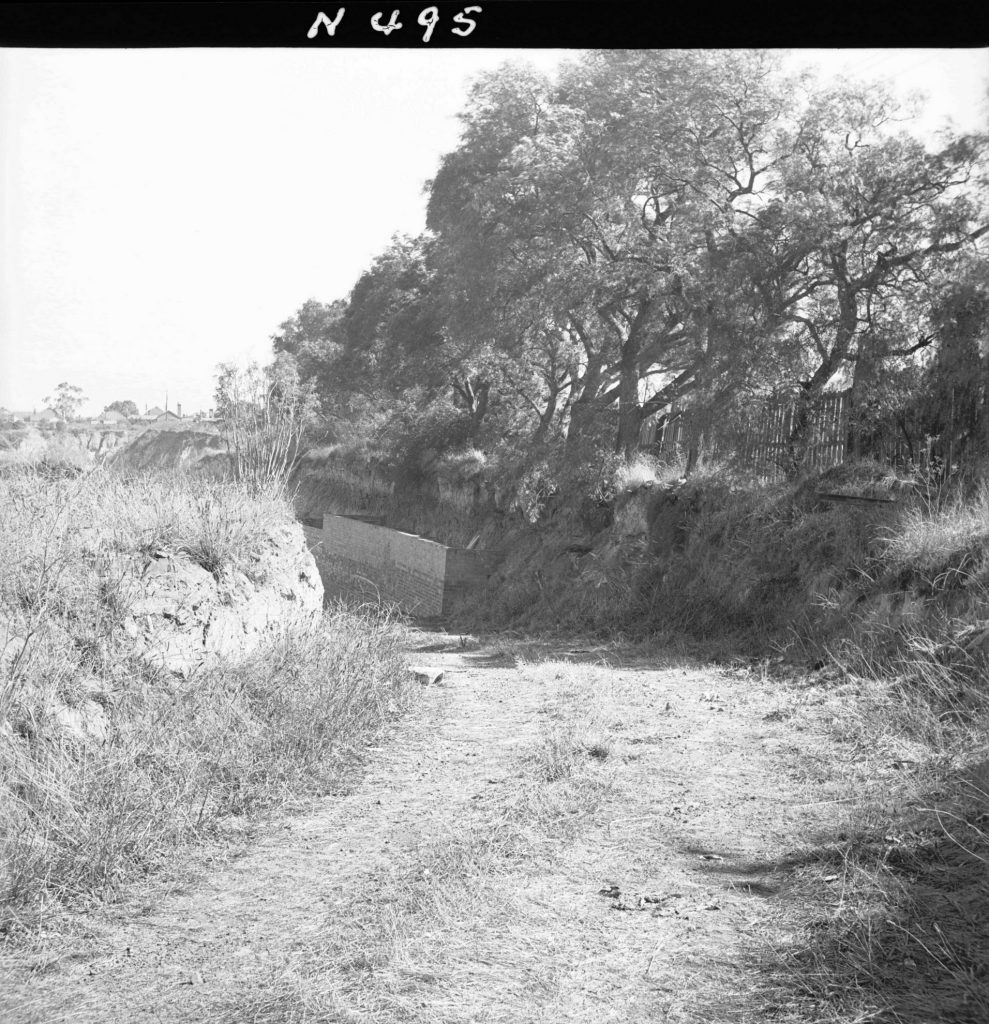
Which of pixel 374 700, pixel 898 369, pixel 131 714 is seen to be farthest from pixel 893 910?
pixel 898 369

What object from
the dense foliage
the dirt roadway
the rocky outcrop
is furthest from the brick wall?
the dirt roadway

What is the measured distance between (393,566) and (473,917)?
736 inches

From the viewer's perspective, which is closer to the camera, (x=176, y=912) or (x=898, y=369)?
(x=176, y=912)

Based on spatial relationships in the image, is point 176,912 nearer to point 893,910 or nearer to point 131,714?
point 131,714

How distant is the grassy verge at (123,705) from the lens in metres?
4.57

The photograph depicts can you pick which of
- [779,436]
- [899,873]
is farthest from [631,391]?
[899,873]

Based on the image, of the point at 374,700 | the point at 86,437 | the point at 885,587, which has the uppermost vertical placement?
the point at 86,437

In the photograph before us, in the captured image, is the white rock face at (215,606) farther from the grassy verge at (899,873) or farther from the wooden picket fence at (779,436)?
the wooden picket fence at (779,436)

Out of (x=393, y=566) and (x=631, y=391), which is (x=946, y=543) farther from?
(x=393, y=566)

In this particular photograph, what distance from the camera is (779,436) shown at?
1438cm

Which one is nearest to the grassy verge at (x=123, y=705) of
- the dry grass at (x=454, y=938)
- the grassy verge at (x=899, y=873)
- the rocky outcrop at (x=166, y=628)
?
the rocky outcrop at (x=166, y=628)

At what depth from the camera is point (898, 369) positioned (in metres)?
13.0

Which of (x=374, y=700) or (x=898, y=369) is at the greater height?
(x=898, y=369)
